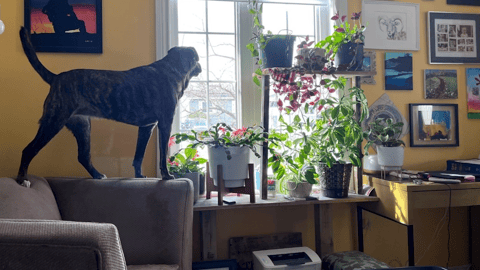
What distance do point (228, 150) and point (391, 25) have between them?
1525 millimetres

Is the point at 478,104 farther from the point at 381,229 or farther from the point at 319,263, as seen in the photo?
the point at 319,263

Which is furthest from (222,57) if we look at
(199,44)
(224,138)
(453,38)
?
(453,38)

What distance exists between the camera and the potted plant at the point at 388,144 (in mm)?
2250

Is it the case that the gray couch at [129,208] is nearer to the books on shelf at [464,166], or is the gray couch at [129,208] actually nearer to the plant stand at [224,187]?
the plant stand at [224,187]

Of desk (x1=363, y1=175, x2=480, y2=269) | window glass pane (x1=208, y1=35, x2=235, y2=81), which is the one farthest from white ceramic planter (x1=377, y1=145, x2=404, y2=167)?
window glass pane (x1=208, y1=35, x2=235, y2=81)

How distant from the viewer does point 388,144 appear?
7.45ft

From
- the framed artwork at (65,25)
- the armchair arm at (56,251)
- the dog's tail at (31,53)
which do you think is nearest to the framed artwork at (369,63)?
the framed artwork at (65,25)

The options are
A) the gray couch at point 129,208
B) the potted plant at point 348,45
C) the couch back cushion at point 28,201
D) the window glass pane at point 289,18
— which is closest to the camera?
the couch back cushion at point 28,201

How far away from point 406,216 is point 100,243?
1.80 m

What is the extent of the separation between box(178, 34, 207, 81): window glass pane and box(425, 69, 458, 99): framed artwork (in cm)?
159

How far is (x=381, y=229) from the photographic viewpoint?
2.58 meters

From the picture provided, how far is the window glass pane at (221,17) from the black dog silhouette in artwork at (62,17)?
0.80 metres

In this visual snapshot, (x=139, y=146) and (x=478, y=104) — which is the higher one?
(x=478, y=104)

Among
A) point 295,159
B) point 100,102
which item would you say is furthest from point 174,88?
point 295,159
